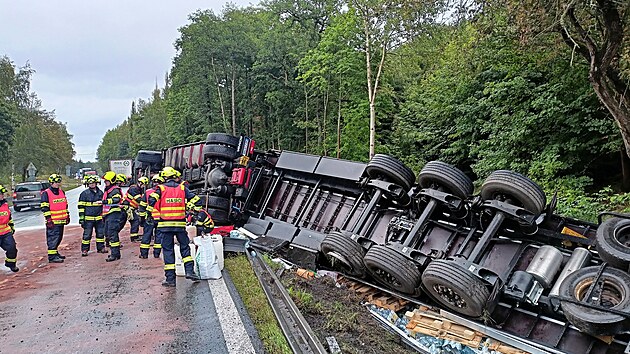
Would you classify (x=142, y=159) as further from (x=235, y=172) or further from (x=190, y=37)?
(x=190, y=37)

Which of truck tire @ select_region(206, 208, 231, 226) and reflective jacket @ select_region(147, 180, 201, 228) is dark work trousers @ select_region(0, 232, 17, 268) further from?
truck tire @ select_region(206, 208, 231, 226)

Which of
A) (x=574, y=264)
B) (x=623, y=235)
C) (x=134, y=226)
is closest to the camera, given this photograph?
(x=623, y=235)

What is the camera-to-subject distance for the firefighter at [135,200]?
824 centimetres

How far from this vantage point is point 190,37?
3438cm

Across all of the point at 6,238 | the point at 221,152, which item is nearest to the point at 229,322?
the point at 6,238

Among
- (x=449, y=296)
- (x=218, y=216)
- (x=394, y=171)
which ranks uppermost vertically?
(x=394, y=171)

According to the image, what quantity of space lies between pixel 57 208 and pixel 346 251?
510cm

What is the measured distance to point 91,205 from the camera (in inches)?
311

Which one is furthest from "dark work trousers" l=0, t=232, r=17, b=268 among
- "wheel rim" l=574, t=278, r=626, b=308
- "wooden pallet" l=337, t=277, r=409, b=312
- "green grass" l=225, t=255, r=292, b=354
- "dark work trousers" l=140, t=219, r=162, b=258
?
"wheel rim" l=574, t=278, r=626, b=308

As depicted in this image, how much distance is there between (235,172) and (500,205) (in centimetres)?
488

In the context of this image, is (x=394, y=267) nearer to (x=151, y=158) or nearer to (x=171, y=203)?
(x=171, y=203)

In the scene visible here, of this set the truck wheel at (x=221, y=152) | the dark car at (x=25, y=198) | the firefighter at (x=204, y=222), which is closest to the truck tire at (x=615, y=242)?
the firefighter at (x=204, y=222)

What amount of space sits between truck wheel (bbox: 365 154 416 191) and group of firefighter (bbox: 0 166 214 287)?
245 cm

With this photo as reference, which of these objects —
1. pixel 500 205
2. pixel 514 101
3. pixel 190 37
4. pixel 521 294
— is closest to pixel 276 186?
pixel 500 205
